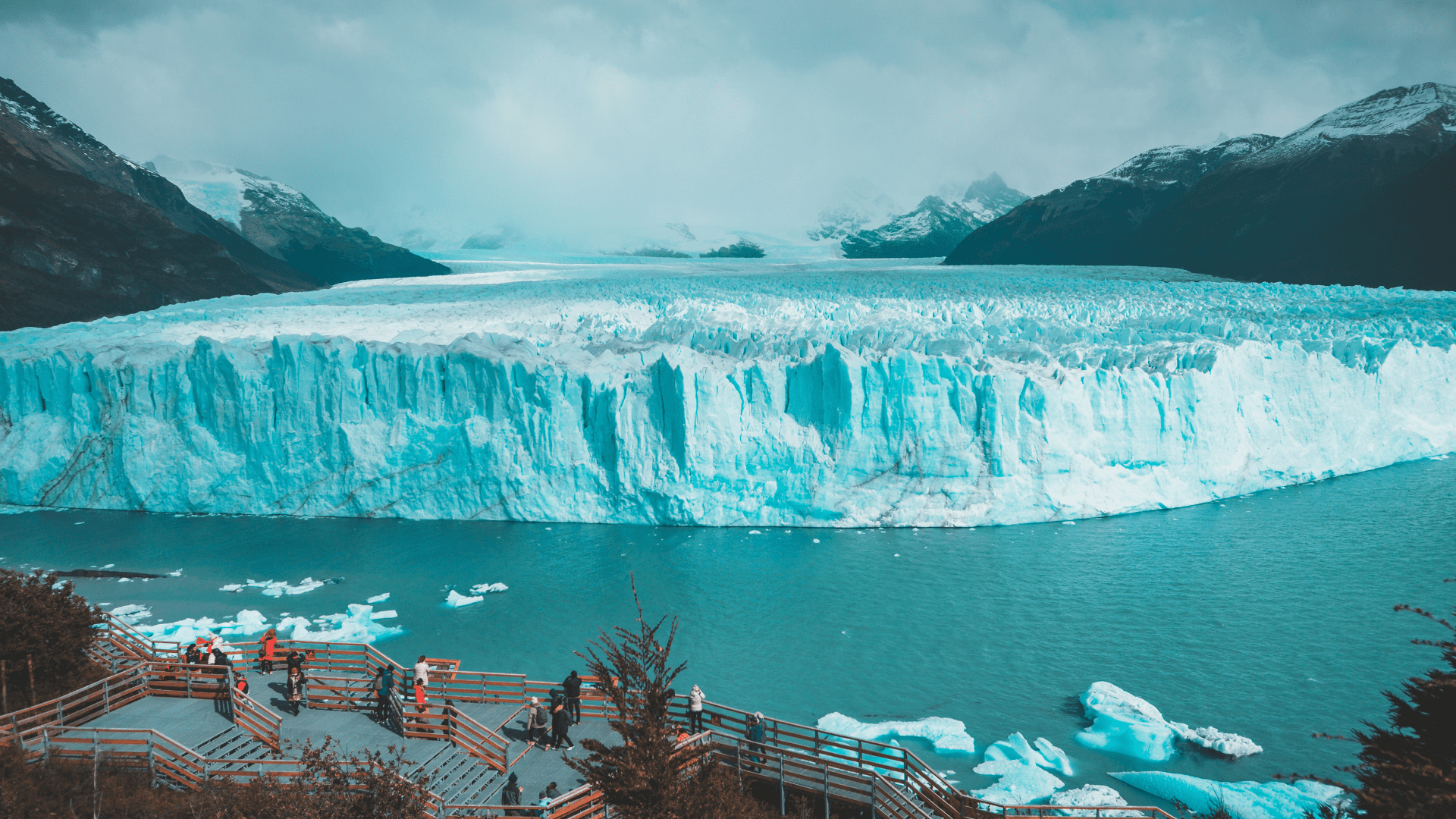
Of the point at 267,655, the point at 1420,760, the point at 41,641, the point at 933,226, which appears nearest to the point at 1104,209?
the point at 933,226

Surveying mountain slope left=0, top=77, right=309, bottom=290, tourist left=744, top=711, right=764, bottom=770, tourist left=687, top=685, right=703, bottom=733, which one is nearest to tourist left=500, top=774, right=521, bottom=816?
tourist left=687, top=685, right=703, bottom=733

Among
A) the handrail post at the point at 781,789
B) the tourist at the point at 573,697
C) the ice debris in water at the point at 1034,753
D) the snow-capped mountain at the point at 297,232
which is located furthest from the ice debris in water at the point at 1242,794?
the snow-capped mountain at the point at 297,232

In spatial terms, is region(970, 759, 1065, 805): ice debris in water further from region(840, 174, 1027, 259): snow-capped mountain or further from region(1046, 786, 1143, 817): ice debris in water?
region(840, 174, 1027, 259): snow-capped mountain

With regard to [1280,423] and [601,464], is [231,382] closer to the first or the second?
[601,464]

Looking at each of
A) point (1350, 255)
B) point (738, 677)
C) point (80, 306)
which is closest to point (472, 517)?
point (738, 677)

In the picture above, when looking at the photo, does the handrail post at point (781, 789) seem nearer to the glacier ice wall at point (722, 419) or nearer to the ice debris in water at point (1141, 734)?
the ice debris in water at point (1141, 734)

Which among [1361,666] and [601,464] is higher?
[601,464]
